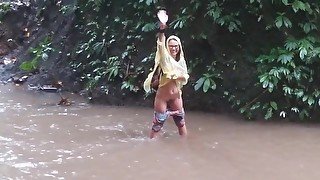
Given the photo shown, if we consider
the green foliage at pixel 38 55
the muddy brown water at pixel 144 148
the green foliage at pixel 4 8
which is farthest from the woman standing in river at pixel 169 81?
the green foliage at pixel 4 8

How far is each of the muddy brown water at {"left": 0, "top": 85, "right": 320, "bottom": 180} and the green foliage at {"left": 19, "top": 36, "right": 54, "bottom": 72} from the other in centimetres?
308

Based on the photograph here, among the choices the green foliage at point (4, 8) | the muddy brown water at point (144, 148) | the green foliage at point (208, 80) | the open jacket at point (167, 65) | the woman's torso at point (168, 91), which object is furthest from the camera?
the green foliage at point (4, 8)

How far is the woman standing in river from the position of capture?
6434 mm

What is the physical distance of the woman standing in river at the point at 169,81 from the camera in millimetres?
6434

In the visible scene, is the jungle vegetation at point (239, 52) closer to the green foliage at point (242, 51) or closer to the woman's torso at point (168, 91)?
the green foliage at point (242, 51)

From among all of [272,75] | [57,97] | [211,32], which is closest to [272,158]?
[272,75]

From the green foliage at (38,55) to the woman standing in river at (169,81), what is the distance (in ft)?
17.9

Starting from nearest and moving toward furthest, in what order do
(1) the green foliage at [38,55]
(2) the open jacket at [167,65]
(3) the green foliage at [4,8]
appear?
1. (2) the open jacket at [167,65]
2. (1) the green foliage at [38,55]
3. (3) the green foliage at [4,8]

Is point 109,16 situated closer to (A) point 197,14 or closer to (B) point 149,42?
(B) point 149,42

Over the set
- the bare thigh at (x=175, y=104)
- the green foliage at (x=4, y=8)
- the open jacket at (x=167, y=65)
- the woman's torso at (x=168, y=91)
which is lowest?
the bare thigh at (x=175, y=104)

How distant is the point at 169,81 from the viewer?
21.5 feet

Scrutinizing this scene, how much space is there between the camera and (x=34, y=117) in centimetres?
820

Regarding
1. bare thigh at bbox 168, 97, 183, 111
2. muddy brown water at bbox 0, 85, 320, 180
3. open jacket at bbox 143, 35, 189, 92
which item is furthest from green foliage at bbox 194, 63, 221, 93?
open jacket at bbox 143, 35, 189, 92

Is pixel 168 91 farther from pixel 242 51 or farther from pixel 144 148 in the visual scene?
pixel 242 51
